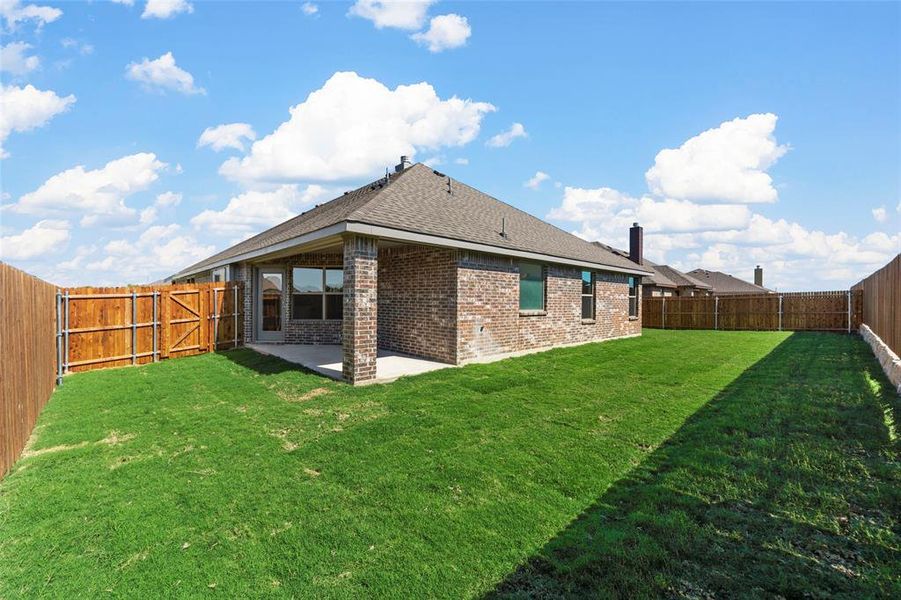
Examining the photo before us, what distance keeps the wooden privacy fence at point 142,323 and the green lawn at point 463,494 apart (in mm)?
3637

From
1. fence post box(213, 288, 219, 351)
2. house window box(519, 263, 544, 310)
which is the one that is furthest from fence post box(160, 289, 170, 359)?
house window box(519, 263, 544, 310)

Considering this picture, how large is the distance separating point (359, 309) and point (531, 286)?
599cm

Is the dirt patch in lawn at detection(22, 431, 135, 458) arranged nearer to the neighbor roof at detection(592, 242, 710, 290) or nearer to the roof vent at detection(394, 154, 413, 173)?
the roof vent at detection(394, 154, 413, 173)

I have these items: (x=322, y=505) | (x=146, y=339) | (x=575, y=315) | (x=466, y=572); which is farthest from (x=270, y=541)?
(x=575, y=315)

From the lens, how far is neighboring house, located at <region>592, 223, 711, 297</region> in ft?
73.4

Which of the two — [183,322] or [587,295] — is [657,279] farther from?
[183,322]

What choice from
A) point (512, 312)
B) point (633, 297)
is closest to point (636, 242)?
point (633, 297)

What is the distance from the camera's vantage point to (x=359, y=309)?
794cm

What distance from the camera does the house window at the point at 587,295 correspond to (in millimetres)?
14734

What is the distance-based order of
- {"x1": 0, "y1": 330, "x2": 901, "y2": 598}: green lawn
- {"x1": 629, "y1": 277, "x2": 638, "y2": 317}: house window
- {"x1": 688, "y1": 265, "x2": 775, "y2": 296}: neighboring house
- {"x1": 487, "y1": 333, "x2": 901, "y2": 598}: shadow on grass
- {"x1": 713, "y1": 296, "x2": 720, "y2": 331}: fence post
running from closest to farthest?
{"x1": 487, "y1": 333, "x2": 901, "y2": 598}: shadow on grass
{"x1": 0, "y1": 330, "x2": 901, "y2": 598}: green lawn
{"x1": 629, "y1": 277, "x2": 638, "y2": 317}: house window
{"x1": 713, "y1": 296, "x2": 720, "y2": 331}: fence post
{"x1": 688, "y1": 265, "x2": 775, "y2": 296}: neighboring house

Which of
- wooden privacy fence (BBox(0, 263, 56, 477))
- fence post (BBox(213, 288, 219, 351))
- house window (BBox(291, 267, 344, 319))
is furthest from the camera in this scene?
house window (BBox(291, 267, 344, 319))

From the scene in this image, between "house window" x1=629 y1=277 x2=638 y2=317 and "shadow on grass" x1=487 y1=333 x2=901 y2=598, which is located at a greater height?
"house window" x1=629 y1=277 x2=638 y2=317

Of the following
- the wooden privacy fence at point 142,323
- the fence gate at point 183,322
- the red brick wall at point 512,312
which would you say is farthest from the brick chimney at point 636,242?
the fence gate at point 183,322

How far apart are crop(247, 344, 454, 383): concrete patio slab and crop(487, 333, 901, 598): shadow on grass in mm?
5310
